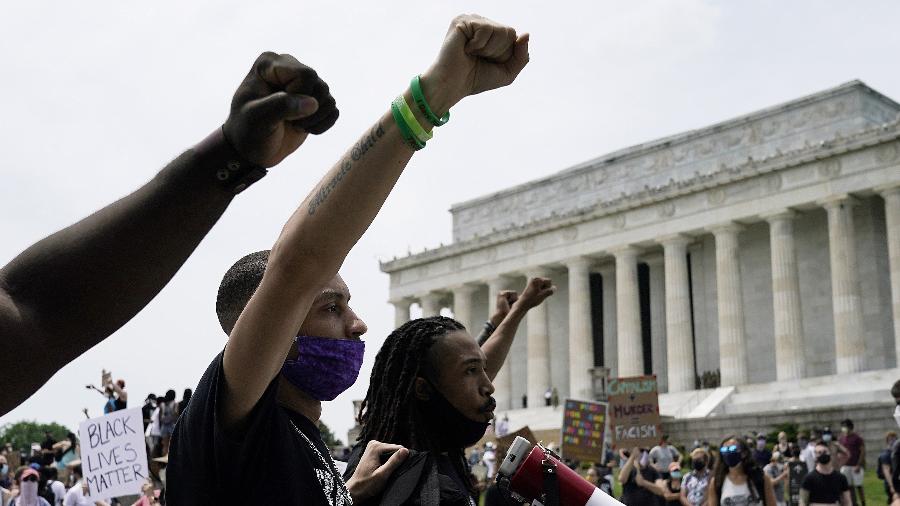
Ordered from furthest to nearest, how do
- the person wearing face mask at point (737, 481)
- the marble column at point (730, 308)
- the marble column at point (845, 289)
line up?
1. the marble column at point (730, 308)
2. the marble column at point (845, 289)
3. the person wearing face mask at point (737, 481)

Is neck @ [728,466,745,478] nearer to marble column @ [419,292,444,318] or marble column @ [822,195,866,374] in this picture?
marble column @ [822,195,866,374]

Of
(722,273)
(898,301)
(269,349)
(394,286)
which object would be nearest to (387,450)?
(269,349)

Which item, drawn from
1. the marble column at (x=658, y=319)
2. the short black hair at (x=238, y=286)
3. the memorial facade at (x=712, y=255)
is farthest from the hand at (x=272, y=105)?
the marble column at (x=658, y=319)

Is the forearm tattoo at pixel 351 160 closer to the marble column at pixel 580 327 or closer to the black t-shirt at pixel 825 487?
the black t-shirt at pixel 825 487

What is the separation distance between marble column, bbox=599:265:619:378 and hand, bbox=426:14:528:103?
58367 mm

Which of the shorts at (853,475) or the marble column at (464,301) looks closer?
the shorts at (853,475)

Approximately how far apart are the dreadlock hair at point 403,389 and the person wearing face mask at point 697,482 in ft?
33.3

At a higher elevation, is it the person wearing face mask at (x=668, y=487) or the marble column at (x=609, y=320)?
the marble column at (x=609, y=320)

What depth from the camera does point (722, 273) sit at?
2036 inches

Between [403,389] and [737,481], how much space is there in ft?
25.3

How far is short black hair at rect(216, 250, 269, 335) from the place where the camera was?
115 inches

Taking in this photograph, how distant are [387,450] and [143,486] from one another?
25.0 ft

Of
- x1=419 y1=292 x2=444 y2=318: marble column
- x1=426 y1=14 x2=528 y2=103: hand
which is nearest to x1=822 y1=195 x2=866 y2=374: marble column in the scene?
x1=419 y1=292 x2=444 y2=318: marble column

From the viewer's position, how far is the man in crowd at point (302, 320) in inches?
79.2
